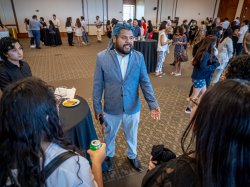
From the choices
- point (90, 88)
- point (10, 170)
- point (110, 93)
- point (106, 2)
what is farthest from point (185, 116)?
point (106, 2)

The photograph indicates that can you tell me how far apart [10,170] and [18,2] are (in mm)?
13678

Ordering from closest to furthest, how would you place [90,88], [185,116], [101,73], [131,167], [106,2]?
[101,73] < [131,167] < [185,116] < [90,88] < [106,2]

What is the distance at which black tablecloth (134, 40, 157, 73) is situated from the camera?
511 cm

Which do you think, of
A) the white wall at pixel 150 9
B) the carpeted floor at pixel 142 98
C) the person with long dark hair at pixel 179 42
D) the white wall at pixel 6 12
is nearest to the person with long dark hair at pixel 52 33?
the carpeted floor at pixel 142 98

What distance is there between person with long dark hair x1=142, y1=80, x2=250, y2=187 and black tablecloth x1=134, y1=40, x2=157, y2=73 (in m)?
4.67

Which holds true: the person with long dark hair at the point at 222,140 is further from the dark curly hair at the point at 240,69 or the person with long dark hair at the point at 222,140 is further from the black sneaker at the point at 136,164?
the black sneaker at the point at 136,164

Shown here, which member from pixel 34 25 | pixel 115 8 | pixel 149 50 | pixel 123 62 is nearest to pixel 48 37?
pixel 34 25

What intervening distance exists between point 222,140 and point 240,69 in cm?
128

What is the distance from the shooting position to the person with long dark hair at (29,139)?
0.69m

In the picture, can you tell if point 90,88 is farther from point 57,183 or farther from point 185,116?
point 57,183

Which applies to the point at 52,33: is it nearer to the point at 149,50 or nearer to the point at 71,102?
the point at 149,50

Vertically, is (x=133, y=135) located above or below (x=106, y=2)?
below

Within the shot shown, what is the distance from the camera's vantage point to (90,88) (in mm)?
4391

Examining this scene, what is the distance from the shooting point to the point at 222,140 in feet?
1.90
